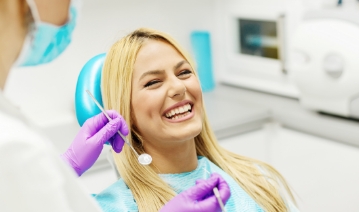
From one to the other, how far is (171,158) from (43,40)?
76cm

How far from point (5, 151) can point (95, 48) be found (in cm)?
191

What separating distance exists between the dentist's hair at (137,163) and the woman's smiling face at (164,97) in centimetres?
2

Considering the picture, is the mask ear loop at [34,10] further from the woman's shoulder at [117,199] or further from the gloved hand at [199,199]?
the woman's shoulder at [117,199]

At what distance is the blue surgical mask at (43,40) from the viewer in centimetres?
87

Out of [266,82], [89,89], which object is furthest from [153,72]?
[266,82]

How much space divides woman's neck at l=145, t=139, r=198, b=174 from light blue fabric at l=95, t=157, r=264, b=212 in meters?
0.02

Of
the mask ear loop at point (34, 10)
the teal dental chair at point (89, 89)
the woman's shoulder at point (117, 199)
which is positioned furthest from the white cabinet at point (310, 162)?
the mask ear loop at point (34, 10)

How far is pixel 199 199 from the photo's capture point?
1.19m

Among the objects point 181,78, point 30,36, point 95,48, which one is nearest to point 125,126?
point 181,78

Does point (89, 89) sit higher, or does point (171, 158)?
point (89, 89)

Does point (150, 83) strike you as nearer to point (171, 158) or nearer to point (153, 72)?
point (153, 72)

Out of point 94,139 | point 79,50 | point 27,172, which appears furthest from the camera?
point 79,50

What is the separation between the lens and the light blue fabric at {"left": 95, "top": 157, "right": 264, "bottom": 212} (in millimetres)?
1472

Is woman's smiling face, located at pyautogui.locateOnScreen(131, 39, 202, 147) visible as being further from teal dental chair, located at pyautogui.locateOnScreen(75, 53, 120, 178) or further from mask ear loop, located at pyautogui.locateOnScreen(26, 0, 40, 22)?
mask ear loop, located at pyautogui.locateOnScreen(26, 0, 40, 22)
